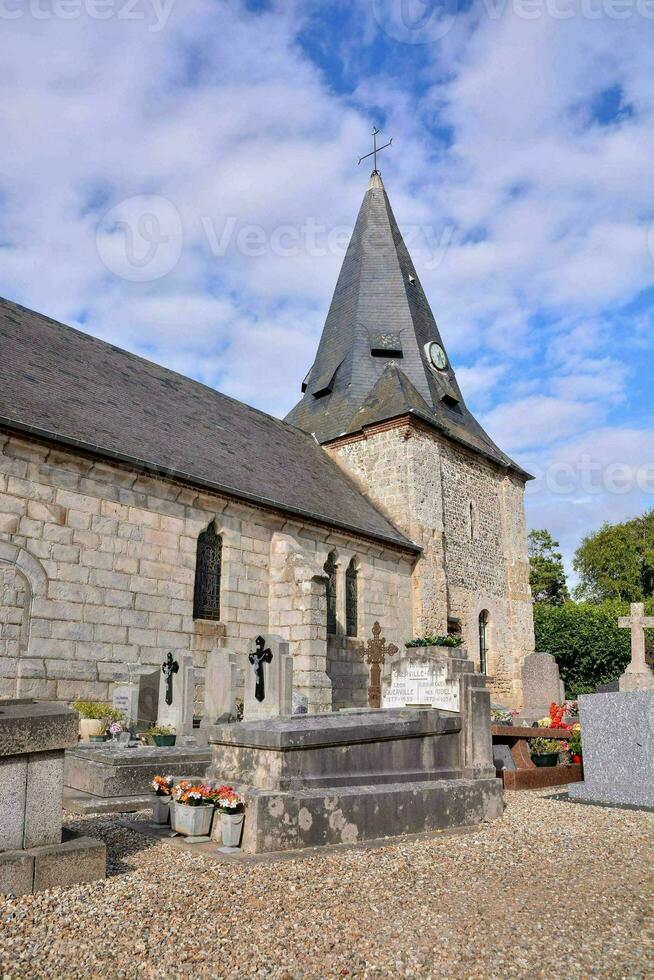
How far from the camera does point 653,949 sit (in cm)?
372

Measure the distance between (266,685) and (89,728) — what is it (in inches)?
102

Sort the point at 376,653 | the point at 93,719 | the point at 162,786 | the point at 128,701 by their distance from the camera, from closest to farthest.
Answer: the point at 162,786
the point at 93,719
the point at 128,701
the point at 376,653

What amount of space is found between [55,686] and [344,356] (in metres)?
15.3

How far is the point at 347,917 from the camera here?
13.3 ft

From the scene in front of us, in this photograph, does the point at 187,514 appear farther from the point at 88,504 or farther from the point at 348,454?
the point at 348,454

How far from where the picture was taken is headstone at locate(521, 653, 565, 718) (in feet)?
58.1

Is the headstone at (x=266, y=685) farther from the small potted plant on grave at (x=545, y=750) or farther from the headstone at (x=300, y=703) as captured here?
the small potted plant on grave at (x=545, y=750)

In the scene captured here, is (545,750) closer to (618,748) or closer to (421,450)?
(618,748)

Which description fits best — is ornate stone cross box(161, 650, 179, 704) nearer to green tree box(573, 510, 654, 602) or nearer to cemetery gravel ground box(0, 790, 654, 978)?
cemetery gravel ground box(0, 790, 654, 978)

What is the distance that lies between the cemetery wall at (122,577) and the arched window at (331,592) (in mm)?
511

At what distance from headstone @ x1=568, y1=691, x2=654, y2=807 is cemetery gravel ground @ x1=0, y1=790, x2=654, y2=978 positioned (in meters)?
2.30

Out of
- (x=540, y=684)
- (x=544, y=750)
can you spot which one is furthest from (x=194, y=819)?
(x=540, y=684)

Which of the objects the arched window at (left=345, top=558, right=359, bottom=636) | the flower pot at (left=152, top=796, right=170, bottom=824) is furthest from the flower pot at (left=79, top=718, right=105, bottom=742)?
the arched window at (left=345, top=558, right=359, bottom=636)

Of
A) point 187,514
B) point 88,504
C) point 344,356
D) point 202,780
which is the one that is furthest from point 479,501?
point 202,780
